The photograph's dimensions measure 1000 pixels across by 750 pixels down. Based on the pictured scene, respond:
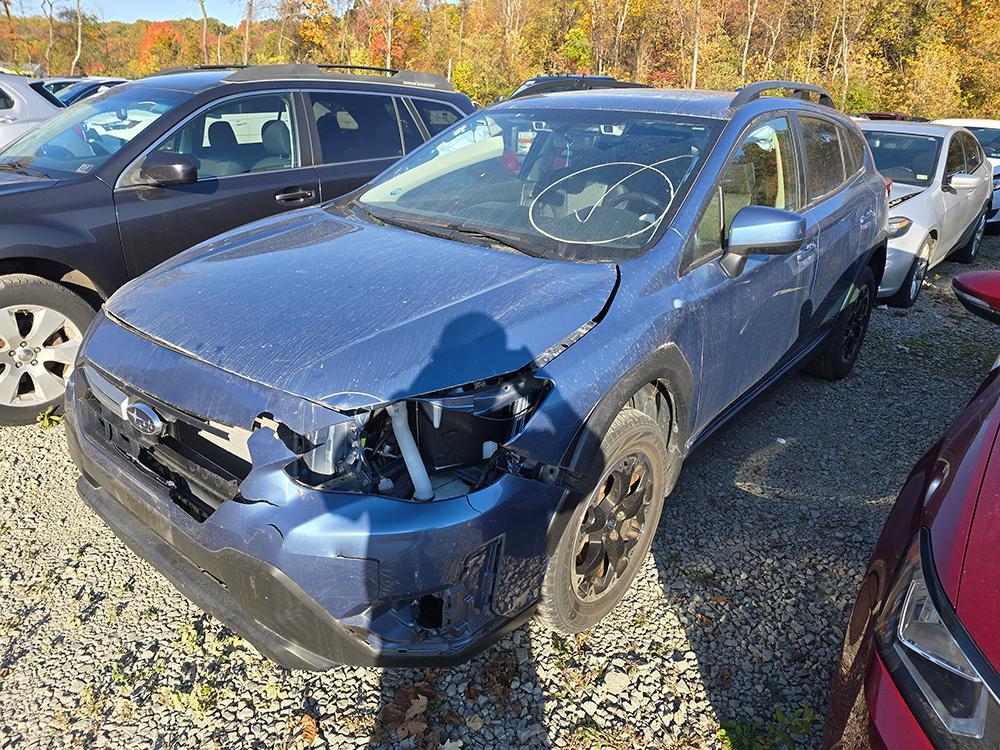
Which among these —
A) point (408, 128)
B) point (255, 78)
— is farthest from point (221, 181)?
point (408, 128)

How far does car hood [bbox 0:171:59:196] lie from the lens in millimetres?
3756

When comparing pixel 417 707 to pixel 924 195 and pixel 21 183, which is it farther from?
pixel 924 195

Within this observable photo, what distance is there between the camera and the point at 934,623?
1.45 metres

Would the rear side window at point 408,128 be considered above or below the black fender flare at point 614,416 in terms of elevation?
above

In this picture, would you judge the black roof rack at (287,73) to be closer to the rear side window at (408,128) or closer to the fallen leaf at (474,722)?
the rear side window at (408,128)

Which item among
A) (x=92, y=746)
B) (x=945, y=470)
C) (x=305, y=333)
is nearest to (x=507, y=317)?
(x=305, y=333)

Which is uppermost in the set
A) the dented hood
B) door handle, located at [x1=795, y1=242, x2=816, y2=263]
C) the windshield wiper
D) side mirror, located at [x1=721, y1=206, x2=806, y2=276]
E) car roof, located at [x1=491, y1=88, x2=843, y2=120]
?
car roof, located at [x1=491, y1=88, x2=843, y2=120]

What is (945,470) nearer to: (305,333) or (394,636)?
(394,636)

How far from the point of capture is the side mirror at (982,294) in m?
2.79

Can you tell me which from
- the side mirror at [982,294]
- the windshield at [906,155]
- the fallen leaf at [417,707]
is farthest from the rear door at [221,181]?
the windshield at [906,155]

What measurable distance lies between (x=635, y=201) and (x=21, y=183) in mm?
3327

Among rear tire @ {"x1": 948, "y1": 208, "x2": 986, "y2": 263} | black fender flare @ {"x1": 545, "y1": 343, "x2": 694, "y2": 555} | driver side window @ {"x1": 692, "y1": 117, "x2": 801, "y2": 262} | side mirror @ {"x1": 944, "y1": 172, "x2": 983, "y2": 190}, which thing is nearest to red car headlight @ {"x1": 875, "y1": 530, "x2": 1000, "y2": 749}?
black fender flare @ {"x1": 545, "y1": 343, "x2": 694, "y2": 555}

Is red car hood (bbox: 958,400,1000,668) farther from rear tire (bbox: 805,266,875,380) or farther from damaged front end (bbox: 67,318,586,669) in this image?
rear tire (bbox: 805,266,875,380)

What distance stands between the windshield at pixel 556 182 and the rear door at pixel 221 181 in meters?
1.33
